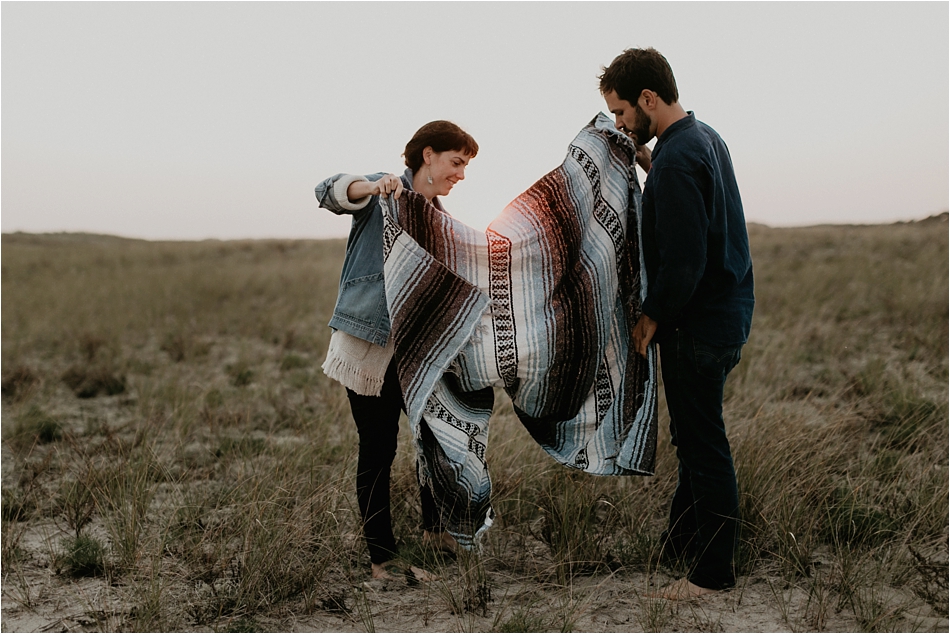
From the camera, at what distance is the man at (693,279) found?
8.93 feet

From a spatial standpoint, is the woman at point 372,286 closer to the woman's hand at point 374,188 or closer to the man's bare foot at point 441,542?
the woman's hand at point 374,188

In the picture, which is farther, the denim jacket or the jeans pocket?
the denim jacket

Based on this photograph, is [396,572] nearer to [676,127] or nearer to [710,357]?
[710,357]

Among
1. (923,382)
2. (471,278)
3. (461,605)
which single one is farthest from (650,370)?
(923,382)

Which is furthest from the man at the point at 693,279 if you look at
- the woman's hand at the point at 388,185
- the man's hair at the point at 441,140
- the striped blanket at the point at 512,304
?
the woman's hand at the point at 388,185

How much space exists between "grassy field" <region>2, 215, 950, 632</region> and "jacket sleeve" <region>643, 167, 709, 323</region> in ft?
4.10

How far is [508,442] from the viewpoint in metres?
4.41

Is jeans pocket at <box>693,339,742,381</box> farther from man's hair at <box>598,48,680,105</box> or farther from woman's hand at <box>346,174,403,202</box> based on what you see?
woman's hand at <box>346,174,403,202</box>

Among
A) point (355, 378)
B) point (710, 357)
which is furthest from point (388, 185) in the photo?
point (710, 357)

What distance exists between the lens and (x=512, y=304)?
3031 millimetres

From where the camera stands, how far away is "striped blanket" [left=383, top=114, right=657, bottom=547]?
297 centimetres

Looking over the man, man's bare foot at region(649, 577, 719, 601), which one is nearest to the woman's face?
the man

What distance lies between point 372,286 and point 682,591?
185cm

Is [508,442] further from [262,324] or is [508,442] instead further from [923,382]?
[262,324]
